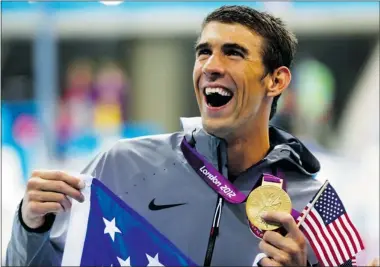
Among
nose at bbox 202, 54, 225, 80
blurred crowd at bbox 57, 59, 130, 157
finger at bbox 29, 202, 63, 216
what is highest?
nose at bbox 202, 54, 225, 80

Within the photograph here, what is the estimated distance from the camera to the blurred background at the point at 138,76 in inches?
258

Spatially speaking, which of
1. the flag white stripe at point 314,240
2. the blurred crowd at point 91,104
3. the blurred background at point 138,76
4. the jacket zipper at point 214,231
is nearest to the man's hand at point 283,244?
the flag white stripe at point 314,240

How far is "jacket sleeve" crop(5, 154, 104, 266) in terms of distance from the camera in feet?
6.45

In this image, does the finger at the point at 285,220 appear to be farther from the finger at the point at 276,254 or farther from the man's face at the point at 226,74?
the man's face at the point at 226,74

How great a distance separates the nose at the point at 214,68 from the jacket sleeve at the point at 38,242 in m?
0.54

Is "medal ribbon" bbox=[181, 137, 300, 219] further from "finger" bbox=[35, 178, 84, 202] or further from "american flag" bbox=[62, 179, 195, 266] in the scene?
"finger" bbox=[35, 178, 84, 202]

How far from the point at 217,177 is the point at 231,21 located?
436mm

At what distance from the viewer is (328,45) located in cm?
964

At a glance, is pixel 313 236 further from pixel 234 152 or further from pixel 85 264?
pixel 85 264

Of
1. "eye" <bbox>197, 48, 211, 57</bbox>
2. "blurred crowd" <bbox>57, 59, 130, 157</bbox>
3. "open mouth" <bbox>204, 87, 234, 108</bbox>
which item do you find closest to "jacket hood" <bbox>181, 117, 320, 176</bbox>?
"open mouth" <bbox>204, 87, 234, 108</bbox>

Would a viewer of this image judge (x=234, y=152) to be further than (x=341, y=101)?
No

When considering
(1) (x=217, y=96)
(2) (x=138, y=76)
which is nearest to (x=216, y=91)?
(1) (x=217, y=96)

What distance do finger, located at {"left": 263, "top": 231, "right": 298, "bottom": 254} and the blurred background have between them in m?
3.73

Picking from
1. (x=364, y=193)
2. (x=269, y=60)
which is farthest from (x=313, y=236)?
(x=364, y=193)
